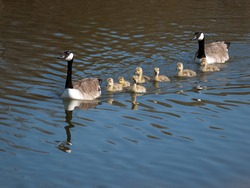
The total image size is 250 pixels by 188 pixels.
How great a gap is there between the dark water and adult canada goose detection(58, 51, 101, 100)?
24cm

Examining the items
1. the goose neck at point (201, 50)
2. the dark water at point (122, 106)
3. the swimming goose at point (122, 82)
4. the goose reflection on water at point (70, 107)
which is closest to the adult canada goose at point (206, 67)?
the dark water at point (122, 106)

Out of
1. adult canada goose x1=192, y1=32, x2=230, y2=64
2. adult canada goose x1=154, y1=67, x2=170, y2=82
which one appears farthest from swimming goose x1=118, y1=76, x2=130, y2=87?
adult canada goose x1=192, y1=32, x2=230, y2=64

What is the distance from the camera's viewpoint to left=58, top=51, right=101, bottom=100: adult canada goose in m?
13.5

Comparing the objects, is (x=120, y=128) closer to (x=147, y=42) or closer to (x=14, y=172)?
(x=14, y=172)

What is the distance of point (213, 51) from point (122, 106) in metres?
5.39

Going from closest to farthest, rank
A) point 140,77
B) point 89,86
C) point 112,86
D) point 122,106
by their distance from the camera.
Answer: point 122,106 < point 89,86 < point 112,86 < point 140,77

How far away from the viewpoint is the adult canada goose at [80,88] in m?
13.5

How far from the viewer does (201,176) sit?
9.46 m

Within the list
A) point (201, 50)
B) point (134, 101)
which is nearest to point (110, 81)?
point (134, 101)

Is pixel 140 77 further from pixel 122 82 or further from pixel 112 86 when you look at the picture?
pixel 112 86

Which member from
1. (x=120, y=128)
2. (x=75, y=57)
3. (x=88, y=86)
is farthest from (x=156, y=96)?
(x=75, y=57)

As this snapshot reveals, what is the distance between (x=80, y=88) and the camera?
13711 millimetres

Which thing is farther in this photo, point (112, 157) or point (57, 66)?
point (57, 66)

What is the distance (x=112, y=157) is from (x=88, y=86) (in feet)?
12.2
